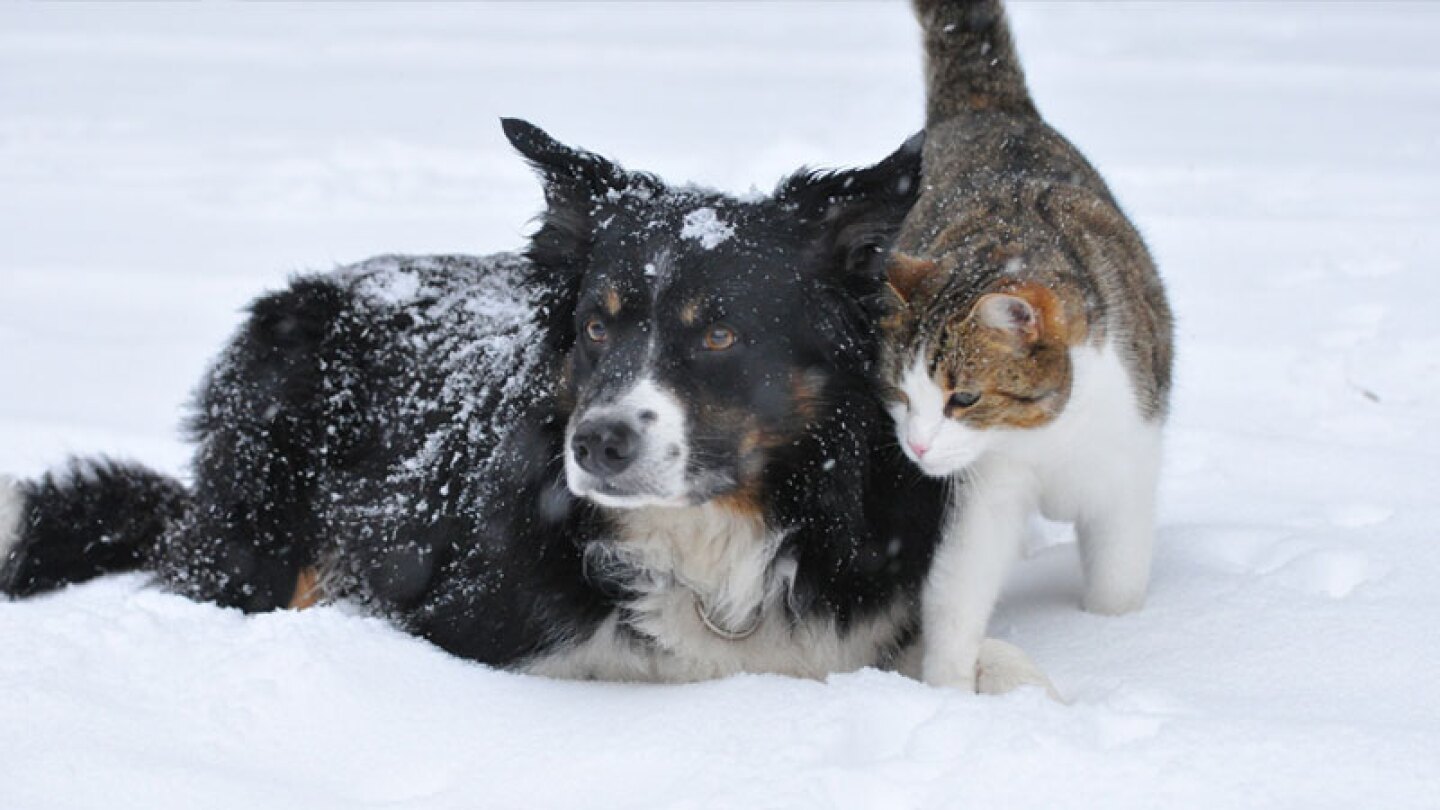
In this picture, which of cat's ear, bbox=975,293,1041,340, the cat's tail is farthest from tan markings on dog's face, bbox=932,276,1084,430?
the cat's tail

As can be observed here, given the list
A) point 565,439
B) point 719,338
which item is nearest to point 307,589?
point 565,439

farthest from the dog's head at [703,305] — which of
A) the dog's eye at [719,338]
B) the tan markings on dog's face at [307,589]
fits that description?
the tan markings on dog's face at [307,589]

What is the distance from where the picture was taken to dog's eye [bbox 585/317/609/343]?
3465mm

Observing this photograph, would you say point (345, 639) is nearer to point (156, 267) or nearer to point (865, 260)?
point (865, 260)

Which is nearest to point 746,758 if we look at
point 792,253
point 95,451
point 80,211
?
point 792,253

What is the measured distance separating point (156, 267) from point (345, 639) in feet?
18.8

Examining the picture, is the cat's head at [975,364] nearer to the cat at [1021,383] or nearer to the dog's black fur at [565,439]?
the cat at [1021,383]

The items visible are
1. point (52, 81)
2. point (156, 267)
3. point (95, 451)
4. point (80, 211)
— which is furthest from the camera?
point (52, 81)

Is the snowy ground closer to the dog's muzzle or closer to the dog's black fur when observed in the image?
the dog's black fur

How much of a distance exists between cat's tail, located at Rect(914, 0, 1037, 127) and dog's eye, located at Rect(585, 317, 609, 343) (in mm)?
2338

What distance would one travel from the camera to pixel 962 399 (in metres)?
3.36

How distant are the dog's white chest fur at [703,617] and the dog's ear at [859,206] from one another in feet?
2.31

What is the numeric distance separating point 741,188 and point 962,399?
19.0ft

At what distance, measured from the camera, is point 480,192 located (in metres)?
9.88
